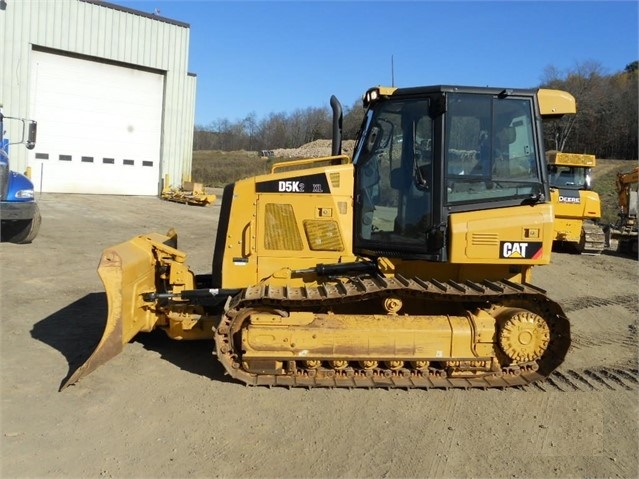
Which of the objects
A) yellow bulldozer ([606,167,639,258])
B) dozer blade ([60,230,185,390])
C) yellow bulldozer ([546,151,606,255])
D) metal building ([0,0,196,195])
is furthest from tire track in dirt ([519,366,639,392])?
metal building ([0,0,196,195])

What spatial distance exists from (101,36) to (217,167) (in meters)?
22.9

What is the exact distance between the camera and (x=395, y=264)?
17.4 ft

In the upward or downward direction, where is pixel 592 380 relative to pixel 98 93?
downward

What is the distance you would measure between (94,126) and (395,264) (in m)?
18.3

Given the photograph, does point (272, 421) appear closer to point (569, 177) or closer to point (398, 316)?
point (398, 316)

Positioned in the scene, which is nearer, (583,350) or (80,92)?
(583,350)

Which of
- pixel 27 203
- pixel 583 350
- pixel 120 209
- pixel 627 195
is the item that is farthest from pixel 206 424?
pixel 627 195

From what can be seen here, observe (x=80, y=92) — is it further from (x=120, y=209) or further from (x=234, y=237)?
(x=234, y=237)

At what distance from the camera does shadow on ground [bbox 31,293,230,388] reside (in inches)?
207

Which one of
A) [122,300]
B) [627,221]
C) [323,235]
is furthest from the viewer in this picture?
[627,221]

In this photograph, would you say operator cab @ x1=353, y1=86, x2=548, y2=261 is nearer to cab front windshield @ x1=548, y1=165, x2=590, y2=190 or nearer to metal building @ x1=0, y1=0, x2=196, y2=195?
cab front windshield @ x1=548, y1=165, x2=590, y2=190

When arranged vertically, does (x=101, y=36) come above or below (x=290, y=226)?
above

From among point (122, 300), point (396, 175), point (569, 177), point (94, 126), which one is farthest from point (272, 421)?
point (94, 126)

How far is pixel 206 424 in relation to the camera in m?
4.11
